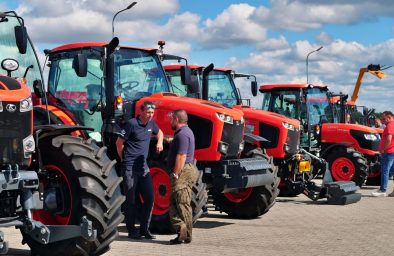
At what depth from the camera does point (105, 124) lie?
10.2m

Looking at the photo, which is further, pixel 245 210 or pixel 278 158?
pixel 278 158

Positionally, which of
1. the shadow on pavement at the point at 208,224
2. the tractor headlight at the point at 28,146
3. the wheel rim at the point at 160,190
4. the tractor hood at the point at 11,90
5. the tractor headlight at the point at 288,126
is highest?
the tractor hood at the point at 11,90

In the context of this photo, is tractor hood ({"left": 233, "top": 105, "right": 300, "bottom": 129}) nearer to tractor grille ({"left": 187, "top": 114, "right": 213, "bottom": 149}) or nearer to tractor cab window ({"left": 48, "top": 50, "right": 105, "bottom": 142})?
tractor grille ({"left": 187, "top": 114, "right": 213, "bottom": 149})

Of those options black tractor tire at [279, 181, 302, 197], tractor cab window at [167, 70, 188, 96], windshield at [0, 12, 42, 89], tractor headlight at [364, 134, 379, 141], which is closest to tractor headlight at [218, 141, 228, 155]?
windshield at [0, 12, 42, 89]

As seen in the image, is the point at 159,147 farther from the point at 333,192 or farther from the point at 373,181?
the point at 373,181

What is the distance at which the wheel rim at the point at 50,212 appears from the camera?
7.12m

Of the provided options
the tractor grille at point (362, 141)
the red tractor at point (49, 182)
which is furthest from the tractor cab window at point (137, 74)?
the tractor grille at point (362, 141)

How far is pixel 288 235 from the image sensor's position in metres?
9.73

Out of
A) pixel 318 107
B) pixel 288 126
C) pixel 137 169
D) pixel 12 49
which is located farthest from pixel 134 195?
pixel 318 107

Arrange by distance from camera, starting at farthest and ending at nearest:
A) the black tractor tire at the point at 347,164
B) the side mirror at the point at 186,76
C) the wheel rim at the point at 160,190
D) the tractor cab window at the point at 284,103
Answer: the tractor cab window at the point at 284,103, the black tractor tire at the point at 347,164, the side mirror at the point at 186,76, the wheel rim at the point at 160,190

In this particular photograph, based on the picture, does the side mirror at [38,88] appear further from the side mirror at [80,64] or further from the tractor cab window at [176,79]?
the tractor cab window at [176,79]

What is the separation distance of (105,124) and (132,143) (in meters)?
1.08

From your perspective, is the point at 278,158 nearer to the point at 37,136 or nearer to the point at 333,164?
the point at 333,164

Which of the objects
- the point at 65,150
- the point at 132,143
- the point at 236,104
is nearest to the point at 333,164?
the point at 236,104
